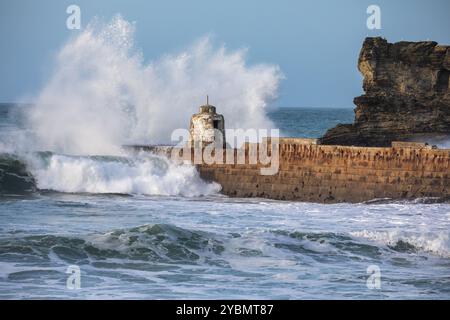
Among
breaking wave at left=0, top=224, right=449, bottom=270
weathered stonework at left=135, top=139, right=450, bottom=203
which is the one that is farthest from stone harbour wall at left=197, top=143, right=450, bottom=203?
breaking wave at left=0, top=224, right=449, bottom=270

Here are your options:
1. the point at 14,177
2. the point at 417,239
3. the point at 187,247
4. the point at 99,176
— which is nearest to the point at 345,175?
the point at 417,239

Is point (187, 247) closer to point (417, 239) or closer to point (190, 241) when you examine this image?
point (190, 241)

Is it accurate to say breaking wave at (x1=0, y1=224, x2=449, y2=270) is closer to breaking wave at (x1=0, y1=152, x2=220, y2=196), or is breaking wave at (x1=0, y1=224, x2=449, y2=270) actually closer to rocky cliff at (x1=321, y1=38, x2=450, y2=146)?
breaking wave at (x1=0, y1=152, x2=220, y2=196)

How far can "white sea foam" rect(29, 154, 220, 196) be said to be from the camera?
22.1 metres

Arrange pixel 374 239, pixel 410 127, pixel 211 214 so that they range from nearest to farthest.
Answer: pixel 374 239, pixel 211 214, pixel 410 127

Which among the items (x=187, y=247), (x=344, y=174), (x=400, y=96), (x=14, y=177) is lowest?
(x=187, y=247)

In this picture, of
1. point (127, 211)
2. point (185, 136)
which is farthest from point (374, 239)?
point (185, 136)

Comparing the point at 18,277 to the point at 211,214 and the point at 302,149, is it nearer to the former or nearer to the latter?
the point at 211,214

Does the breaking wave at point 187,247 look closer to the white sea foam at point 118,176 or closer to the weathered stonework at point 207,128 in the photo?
the white sea foam at point 118,176

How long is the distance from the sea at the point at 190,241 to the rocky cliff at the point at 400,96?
17.7 feet

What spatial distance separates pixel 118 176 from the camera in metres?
22.7

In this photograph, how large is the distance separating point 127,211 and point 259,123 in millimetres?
12717

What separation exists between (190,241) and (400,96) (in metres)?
11.9

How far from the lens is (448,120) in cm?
2575
